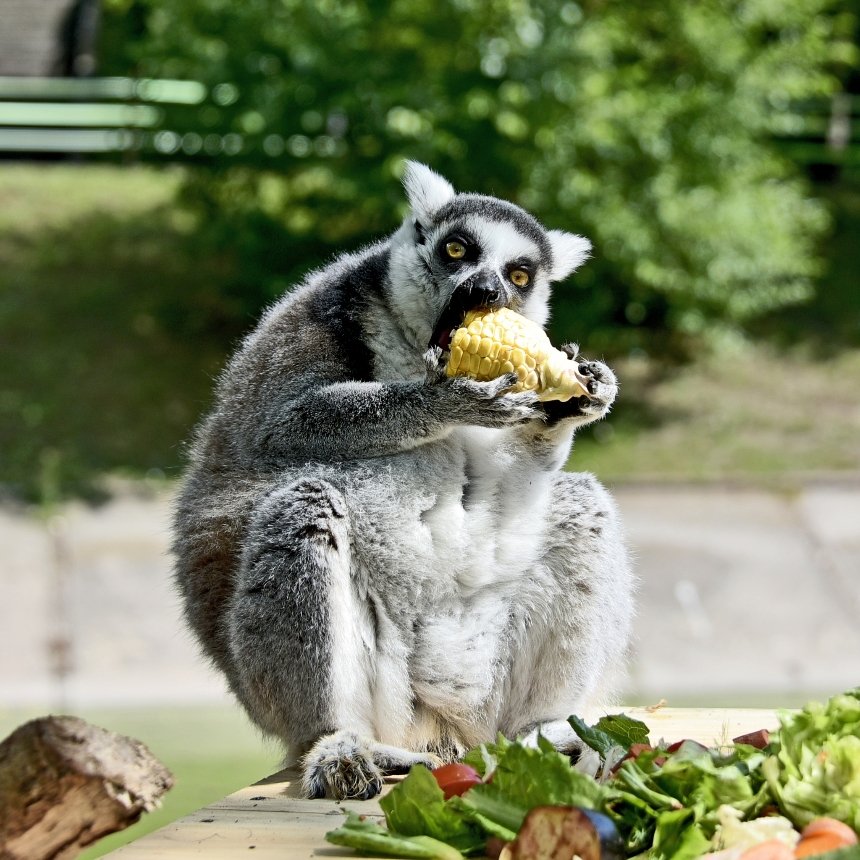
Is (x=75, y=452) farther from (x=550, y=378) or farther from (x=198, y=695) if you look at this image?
(x=550, y=378)

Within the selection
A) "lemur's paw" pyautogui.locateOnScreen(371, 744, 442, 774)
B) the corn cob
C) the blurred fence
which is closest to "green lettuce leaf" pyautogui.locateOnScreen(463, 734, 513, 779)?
"lemur's paw" pyautogui.locateOnScreen(371, 744, 442, 774)

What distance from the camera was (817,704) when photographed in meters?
3.76

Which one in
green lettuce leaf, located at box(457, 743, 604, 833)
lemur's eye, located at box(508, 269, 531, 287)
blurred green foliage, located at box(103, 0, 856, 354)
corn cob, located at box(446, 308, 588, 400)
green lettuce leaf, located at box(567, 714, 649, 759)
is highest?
blurred green foliage, located at box(103, 0, 856, 354)

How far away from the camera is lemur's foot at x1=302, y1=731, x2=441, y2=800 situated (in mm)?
4039

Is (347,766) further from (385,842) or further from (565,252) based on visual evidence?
(565,252)

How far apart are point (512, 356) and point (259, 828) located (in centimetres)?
161

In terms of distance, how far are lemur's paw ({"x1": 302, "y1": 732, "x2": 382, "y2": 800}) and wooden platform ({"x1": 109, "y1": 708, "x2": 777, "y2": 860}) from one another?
0.03 meters

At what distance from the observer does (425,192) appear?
5.02 meters

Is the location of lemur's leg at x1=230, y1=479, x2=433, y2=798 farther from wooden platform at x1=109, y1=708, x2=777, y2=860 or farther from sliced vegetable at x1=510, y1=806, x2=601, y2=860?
sliced vegetable at x1=510, y1=806, x2=601, y2=860

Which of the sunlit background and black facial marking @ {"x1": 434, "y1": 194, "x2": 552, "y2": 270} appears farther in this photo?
the sunlit background

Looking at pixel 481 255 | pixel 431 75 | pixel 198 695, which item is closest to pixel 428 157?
pixel 431 75

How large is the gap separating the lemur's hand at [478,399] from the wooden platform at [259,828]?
1219mm

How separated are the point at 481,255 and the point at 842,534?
741cm

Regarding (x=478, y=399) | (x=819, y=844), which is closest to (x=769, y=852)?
(x=819, y=844)
